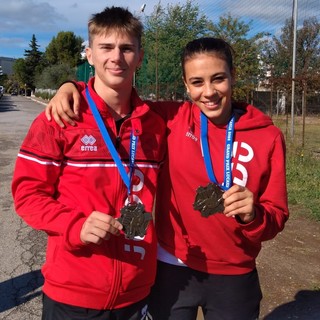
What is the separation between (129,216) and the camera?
184 centimetres

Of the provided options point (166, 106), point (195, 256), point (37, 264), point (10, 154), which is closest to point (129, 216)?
point (195, 256)

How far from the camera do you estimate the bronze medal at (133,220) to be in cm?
183

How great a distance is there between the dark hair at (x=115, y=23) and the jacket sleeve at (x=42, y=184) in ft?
1.72

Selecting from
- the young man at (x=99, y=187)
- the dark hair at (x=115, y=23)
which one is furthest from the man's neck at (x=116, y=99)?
the dark hair at (x=115, y=23)

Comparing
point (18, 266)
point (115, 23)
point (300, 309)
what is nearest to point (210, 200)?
point (115, 23)

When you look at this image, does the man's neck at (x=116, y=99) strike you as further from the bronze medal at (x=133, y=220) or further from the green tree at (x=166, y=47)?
the green tree at (x=166, y=47)

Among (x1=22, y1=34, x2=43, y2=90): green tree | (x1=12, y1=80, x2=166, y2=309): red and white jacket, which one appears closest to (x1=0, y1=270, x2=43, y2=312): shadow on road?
(x1=12, y1=80, x2=166, y2=309): red and white jacket

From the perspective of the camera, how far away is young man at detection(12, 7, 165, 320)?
1.88 metres

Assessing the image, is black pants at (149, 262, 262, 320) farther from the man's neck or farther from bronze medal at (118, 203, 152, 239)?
the man's neck

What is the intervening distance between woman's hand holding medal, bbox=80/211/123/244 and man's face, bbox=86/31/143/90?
26.4 inches

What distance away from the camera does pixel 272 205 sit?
2.10 metres

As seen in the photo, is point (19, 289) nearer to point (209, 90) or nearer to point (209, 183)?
point (209, 183)

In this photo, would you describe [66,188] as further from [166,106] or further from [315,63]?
[315,63]

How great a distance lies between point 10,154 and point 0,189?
3.94 meters
